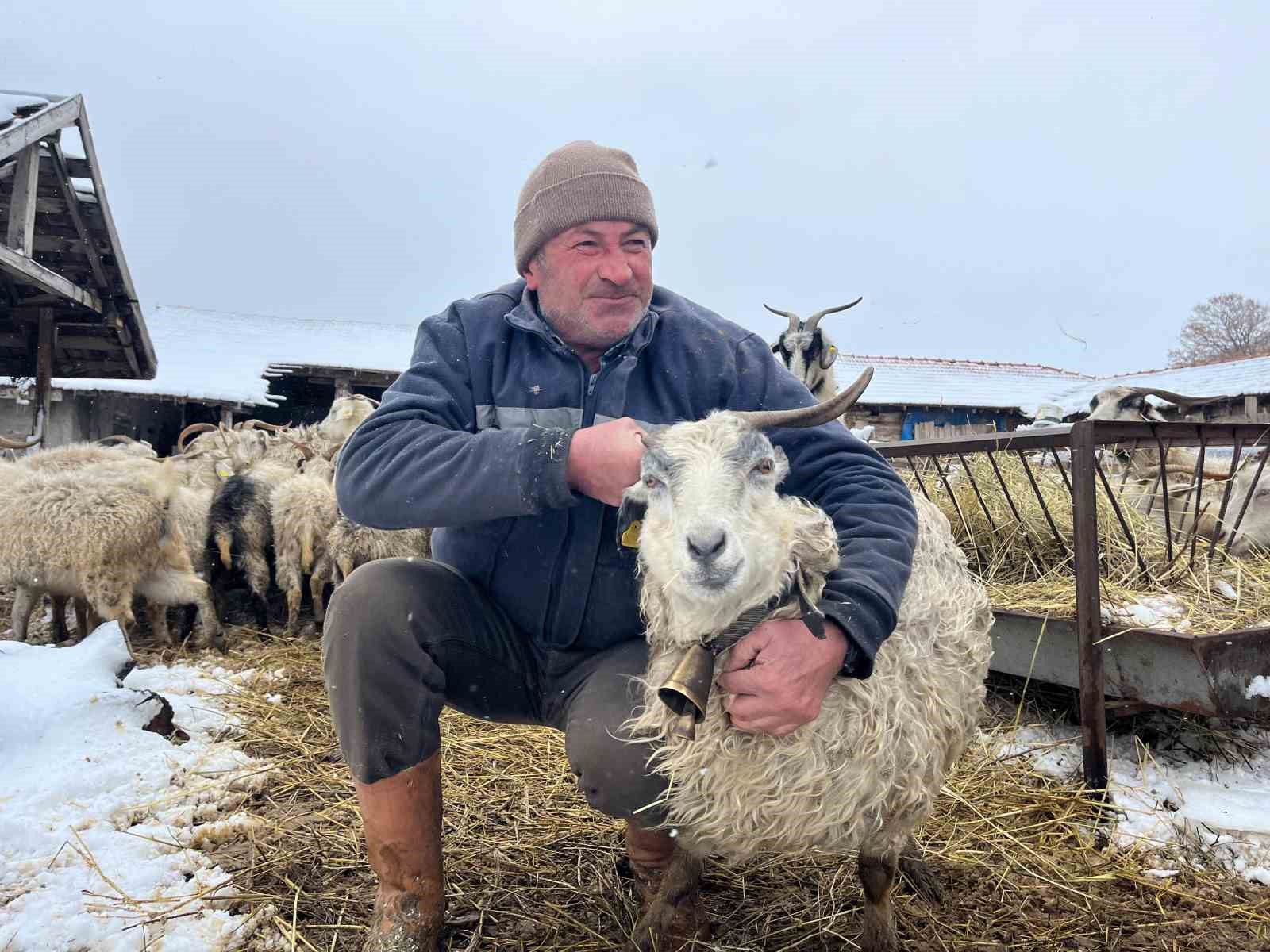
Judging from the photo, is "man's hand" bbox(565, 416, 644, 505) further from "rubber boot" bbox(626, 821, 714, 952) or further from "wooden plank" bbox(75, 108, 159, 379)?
"wooden plank" bbox(75, 108, 159, 379)

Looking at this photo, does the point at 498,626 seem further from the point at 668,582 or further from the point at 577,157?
the point at 577,157

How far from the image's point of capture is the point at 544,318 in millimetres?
2438

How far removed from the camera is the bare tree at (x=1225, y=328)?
33375 mm

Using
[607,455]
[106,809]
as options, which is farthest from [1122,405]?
[106,809]

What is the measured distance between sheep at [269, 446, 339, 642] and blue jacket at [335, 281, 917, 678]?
394cm

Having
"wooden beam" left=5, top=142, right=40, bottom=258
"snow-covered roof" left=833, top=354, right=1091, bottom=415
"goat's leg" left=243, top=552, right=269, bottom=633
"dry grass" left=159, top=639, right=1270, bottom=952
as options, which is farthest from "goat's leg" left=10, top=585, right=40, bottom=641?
"snow-covered roof" left=833, top=354, right=1091, bottom=415

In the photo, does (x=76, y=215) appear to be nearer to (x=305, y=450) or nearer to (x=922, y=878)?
(x=305, y=450)

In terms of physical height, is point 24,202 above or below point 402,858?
above

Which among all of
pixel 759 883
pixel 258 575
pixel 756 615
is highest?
pixel 756 615

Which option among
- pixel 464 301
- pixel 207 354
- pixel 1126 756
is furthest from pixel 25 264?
pixel 207 354

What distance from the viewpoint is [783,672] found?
5.69ft

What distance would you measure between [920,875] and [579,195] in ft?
7.58

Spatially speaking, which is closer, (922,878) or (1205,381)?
(922,878)

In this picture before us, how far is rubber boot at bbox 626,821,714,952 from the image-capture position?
207cm
